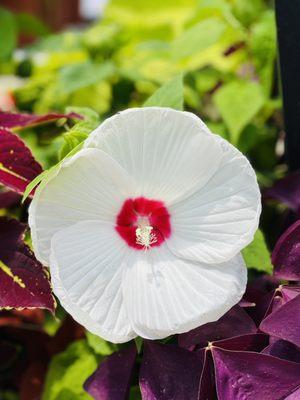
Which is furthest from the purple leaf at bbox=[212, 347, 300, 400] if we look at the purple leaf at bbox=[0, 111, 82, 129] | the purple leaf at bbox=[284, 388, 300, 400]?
the purple leaf at bbox=[0, 111, 82, 129]

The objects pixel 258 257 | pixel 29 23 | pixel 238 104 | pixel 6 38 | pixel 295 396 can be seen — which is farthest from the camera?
pixel 29 23

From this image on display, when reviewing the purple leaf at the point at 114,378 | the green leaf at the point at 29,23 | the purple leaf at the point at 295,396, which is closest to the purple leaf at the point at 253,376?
the purple leaf at the point at 295,396

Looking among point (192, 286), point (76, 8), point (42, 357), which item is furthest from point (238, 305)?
point (76, 8)

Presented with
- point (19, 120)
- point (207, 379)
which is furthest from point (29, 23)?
point (207, 379)

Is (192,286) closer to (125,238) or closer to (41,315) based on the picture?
(125,238)

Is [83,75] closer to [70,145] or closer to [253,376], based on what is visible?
[70,145]

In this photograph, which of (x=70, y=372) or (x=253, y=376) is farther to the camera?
(x=70, y=372)

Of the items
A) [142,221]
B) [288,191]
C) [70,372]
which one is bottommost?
[70,372]
